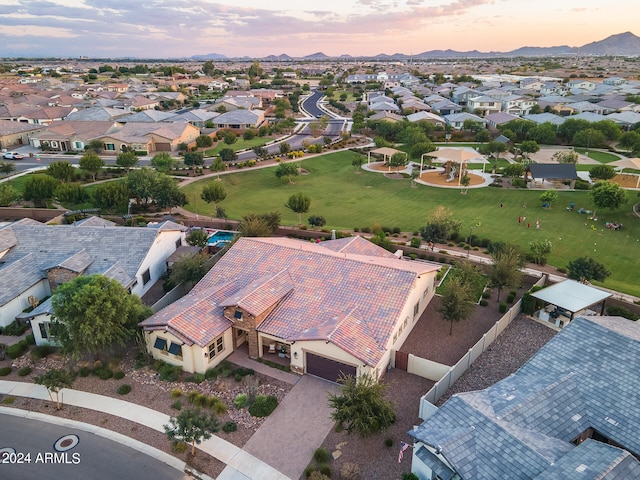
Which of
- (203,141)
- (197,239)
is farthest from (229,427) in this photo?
(203,141)

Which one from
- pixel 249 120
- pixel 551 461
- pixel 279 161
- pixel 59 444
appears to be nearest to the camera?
pixel 551 461

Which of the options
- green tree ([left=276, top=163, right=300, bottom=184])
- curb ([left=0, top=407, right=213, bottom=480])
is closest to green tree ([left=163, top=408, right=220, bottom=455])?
curb ([left=0, top=407, right=213, bottom=480])

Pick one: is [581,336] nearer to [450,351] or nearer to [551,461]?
[450,351]

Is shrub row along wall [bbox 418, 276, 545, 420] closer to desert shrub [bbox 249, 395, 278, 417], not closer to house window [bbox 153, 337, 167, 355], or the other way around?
desert shrub [bbox 249, 395, 278, 417]

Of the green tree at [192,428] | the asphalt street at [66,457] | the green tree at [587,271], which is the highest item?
the green tree at [587,271]

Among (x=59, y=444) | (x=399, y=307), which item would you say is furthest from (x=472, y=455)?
(x=59, y=444)

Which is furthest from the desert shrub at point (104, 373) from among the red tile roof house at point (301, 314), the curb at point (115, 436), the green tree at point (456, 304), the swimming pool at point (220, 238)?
the green tree at point (456, 304)

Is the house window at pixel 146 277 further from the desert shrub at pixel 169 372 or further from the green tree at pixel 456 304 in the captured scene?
the green tree at pixel 456 304
